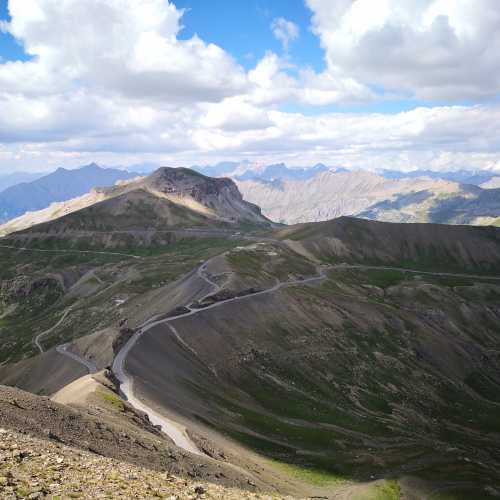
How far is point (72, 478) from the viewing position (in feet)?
90.0

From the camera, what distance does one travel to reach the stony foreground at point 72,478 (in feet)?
82.7

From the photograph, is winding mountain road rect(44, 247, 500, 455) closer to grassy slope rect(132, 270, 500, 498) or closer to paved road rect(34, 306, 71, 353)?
paved road rect(34, 306, 71, 353)

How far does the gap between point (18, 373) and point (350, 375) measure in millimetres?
80970

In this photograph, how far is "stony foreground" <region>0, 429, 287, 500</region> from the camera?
2522cm

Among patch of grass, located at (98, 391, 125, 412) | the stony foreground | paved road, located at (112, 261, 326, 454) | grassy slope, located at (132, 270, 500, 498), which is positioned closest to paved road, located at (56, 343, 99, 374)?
paved road, located at (112, 261, 326, 454)

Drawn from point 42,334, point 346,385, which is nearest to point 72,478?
point 346,385

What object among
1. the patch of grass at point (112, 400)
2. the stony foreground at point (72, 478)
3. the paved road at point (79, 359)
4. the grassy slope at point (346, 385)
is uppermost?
the stony foreground at point (72, 478)

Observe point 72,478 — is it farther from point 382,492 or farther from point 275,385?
point 275,385

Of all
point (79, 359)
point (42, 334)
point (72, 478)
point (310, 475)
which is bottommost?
point (42, 334)

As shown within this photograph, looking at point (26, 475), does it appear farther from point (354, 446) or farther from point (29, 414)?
point (354, 446)

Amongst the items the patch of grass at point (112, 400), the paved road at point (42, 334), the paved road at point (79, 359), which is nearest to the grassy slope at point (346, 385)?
the paved road at point (79, 359)

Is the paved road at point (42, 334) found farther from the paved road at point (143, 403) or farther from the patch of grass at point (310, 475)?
the patch of grass at point (310, 475)

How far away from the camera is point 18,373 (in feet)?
360

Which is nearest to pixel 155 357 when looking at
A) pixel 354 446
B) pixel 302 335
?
pixel 354 446
